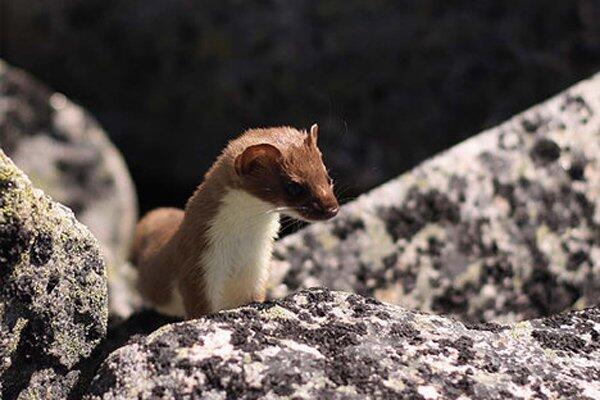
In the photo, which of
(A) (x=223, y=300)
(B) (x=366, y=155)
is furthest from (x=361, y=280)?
(B) (x=366, y=155)

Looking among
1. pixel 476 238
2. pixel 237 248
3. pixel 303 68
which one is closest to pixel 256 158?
pixel 237 248

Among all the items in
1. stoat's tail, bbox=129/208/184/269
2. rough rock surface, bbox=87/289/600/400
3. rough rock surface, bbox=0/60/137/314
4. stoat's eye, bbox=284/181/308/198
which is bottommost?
rough rock surface, bbox=87/289/600/400

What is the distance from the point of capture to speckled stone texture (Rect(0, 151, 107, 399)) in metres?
2.74

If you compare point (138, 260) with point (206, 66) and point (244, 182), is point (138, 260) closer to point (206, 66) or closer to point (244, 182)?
point (244, 182)

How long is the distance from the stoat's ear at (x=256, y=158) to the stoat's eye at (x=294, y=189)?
0.11 metres

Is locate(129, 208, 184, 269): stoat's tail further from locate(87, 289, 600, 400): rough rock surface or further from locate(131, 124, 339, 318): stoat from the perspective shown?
locate(87, 289, 600, 400): rough rock surface

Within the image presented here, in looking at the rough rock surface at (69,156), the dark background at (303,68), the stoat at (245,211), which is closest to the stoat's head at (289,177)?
the stoat at (245,211)

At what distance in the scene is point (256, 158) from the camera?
3.83 m

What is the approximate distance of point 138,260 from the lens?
5.39 m

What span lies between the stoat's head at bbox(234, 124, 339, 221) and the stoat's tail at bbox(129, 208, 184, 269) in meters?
0.93

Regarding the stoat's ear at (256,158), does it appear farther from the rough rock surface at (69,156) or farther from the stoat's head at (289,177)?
the rough rock surface at (69,156)

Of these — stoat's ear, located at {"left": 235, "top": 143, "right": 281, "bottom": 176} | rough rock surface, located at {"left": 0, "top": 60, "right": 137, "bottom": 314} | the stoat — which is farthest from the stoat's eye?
rough rock surface, located at {"left": 0, "top": 60, "right": 137, "bottom": 314}

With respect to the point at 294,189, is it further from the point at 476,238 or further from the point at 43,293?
the point at 43,293

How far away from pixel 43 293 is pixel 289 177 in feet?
4.10
